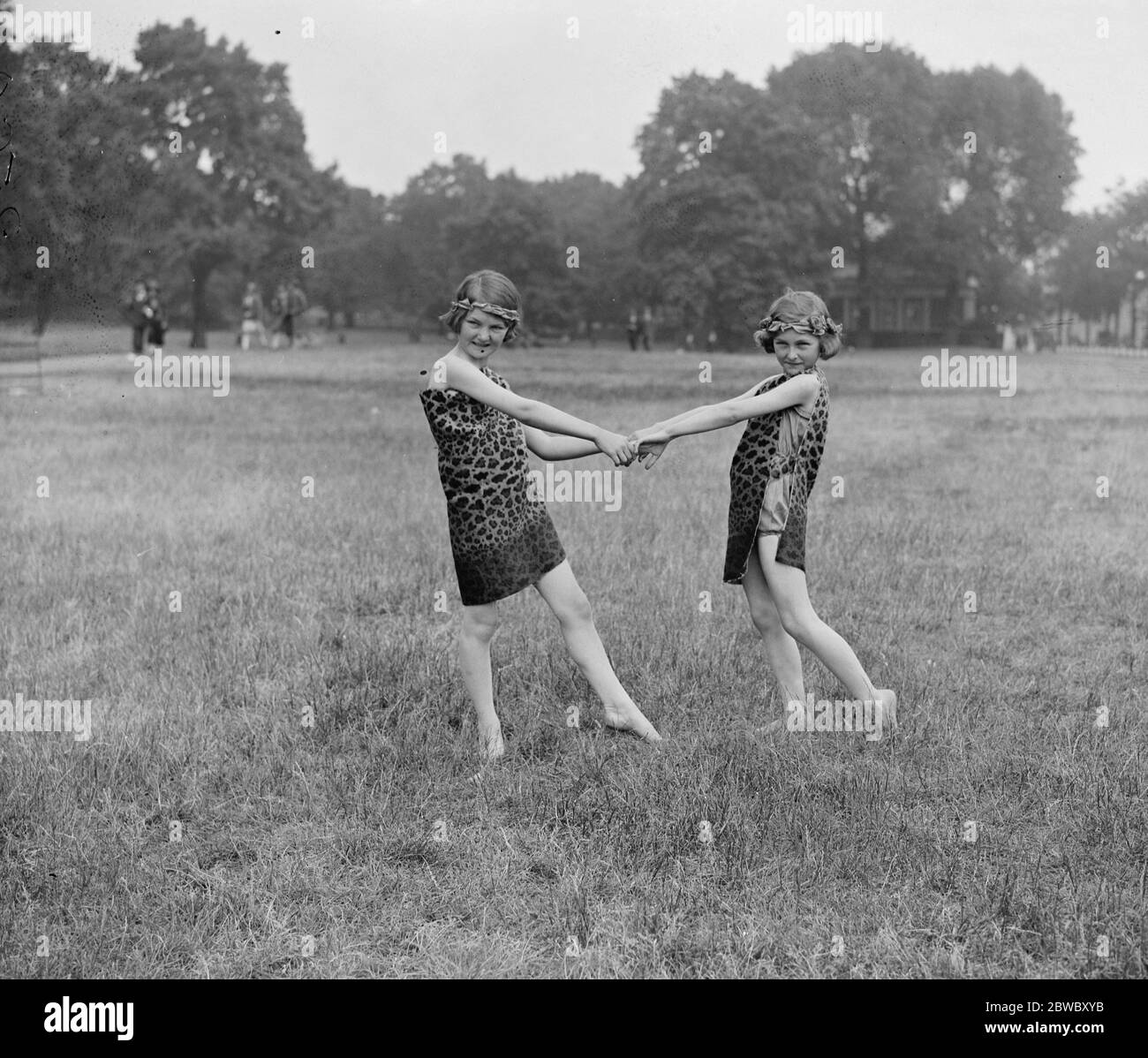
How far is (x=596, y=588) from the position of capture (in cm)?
770

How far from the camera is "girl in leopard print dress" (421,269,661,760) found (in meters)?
4.85

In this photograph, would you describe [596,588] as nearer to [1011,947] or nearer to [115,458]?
[1011,947]

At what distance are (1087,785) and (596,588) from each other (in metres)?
3.63

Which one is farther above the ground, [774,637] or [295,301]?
[295,301]

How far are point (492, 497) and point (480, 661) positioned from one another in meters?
0.68

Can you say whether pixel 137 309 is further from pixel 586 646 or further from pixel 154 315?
pixel 586 646

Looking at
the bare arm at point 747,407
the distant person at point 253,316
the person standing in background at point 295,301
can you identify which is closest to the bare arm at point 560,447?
the bare arm at point 747,407

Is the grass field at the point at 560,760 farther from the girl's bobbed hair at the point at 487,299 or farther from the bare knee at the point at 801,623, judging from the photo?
the girl's bobbed hair at the point at 487,299

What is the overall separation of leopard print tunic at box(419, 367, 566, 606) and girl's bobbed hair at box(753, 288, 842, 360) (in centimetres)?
111

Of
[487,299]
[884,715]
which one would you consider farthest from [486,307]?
[884,715]

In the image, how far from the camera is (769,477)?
5.14m

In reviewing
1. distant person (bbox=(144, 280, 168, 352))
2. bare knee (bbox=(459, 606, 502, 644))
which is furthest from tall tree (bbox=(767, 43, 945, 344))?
bare knee (bbox=(459, 606, 502, 644))

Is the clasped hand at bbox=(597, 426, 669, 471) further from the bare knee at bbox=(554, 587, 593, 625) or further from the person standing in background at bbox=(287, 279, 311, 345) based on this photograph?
the person standing in background at bbox=(287, 279, 311, 345)
